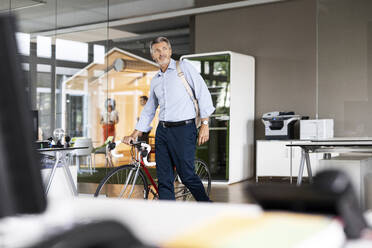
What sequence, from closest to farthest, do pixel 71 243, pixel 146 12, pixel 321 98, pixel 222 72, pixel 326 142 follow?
pixel 71 243, pixel 326 142, pixel 321 98, pixel 222 72, pixel 146 12

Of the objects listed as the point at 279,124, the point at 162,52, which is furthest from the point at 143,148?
the point at 279,124

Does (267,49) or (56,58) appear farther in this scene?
(267,49)

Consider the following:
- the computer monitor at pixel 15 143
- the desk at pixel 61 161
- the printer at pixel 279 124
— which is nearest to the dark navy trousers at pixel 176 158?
the desk at pixel 61 161

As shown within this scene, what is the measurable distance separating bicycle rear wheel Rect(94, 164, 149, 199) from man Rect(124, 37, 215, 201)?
39 centimetres

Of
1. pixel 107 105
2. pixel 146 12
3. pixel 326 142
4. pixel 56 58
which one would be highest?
pixel 146 12

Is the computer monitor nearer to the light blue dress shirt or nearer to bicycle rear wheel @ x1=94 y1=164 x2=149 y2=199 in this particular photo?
the light blue dress shirt

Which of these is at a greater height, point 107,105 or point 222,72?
point 222,72

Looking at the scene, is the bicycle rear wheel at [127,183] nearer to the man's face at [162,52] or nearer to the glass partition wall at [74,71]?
the man's face at [162,52]

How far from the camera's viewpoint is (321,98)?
5.51 meters

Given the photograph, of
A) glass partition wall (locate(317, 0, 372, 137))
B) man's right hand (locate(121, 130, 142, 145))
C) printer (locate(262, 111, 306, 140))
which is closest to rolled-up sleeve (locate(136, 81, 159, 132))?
man's right hand (locate(121, 130, 142, 145))

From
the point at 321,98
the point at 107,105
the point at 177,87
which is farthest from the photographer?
the point at 107,105

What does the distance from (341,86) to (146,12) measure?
608cm

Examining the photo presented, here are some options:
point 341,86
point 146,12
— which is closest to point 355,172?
point 341,86

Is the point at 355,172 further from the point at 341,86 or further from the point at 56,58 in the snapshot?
the point at 56,58
